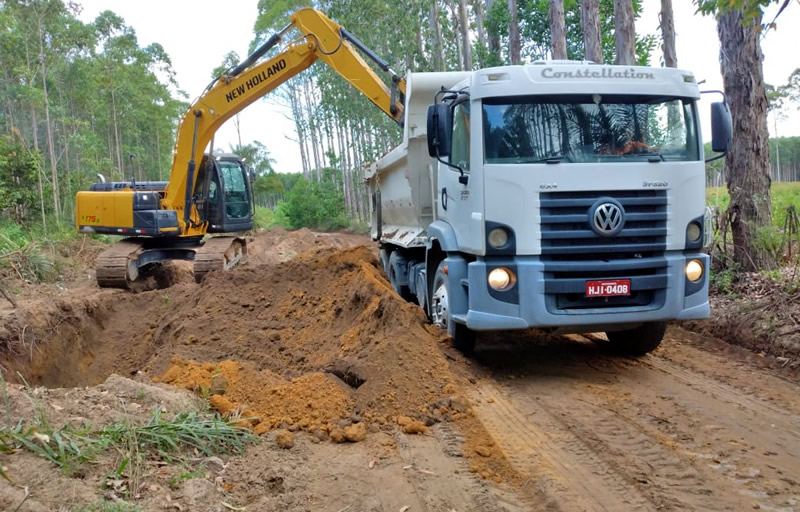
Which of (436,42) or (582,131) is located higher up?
(436,42)

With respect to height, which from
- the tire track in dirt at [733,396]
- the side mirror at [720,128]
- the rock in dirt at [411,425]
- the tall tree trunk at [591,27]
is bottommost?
the tire track in dirt at [733,396]

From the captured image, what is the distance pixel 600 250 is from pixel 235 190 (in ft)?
33.0

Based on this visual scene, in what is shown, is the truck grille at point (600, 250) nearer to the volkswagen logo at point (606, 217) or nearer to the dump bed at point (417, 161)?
the volkswagen logo at point (606, 217)

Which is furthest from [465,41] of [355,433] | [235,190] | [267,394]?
[355,433]

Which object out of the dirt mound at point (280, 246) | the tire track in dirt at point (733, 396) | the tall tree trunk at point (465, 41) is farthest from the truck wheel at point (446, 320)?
the tall tree trunk at point (465, 41)

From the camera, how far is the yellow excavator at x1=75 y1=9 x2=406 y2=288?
461 inches

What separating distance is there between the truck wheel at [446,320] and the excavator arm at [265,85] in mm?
3767

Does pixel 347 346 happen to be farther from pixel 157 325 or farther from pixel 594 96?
pixel 157 325

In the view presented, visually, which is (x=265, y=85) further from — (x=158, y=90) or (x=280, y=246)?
(x=158, y=90)

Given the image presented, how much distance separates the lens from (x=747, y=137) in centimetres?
945

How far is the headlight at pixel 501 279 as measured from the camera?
20.0 ft

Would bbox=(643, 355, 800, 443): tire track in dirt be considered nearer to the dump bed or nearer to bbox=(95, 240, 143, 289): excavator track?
the dump bed

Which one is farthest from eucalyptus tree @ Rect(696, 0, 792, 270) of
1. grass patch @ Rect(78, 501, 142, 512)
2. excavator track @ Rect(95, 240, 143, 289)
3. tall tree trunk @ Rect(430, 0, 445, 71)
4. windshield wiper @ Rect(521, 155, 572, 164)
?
tall tree trunk @ Rect(430, 0, 445, 71)

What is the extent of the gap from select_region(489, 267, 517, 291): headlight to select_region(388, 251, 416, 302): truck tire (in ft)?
14.0
